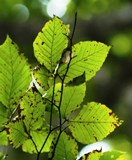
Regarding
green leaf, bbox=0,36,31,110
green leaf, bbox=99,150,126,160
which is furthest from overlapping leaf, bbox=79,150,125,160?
green leaf, bbox=0,36,31,110

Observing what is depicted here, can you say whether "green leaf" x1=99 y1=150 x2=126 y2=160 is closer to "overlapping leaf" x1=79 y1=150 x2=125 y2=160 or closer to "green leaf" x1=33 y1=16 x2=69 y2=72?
"overlapping leaf" x1=79 y1=150 x2=125 y2=160

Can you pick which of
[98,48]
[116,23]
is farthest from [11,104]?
[116,23]

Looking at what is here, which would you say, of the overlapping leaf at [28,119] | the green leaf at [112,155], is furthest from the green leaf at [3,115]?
the green leaf at [112,155]

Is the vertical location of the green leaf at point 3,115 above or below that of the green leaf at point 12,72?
below

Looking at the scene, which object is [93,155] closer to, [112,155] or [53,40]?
[112,155]

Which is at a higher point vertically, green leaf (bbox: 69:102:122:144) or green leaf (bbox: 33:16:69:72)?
green leaf (bbox: 33:16:69:72)

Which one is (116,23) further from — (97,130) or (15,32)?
(97,130)

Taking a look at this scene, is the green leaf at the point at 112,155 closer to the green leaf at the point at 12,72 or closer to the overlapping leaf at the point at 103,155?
the overlapping leaf at the point at 103,155

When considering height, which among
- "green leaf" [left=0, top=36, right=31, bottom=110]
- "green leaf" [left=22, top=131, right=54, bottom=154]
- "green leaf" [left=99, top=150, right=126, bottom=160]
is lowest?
"green leaf" [left=99, top=150, right=126, bottom=160]
